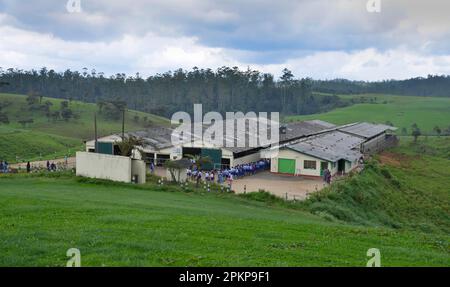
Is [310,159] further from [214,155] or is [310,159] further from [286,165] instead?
[214,155]

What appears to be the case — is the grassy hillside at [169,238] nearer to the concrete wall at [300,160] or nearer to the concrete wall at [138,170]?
the concrete wall at [138,170]

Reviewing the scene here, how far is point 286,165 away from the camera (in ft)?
143

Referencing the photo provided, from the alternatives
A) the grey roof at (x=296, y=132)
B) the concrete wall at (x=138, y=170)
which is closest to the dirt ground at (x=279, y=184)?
the grey roof at (x=296, y=132)

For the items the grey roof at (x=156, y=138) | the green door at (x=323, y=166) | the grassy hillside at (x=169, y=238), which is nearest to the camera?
the grassy hillside at (x=169, y=238)

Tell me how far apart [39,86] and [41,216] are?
14051cm

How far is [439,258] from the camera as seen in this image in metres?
15.6

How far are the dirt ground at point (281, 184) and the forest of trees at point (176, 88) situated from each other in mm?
90127

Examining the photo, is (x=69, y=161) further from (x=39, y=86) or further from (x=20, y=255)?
(x=39, y=86)

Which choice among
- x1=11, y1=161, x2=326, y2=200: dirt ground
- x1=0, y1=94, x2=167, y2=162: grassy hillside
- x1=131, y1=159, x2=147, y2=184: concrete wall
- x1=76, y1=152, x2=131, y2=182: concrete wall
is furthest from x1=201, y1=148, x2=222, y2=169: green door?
x1=0, y1=94, x2=167, y2=162: grassy hillside

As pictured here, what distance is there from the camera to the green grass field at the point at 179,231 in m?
13.0

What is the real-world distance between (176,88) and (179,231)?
417 ft

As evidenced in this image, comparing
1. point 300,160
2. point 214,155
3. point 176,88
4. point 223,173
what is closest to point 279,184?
point 223,173

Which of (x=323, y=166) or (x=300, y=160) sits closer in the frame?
(x=323, y=166)
